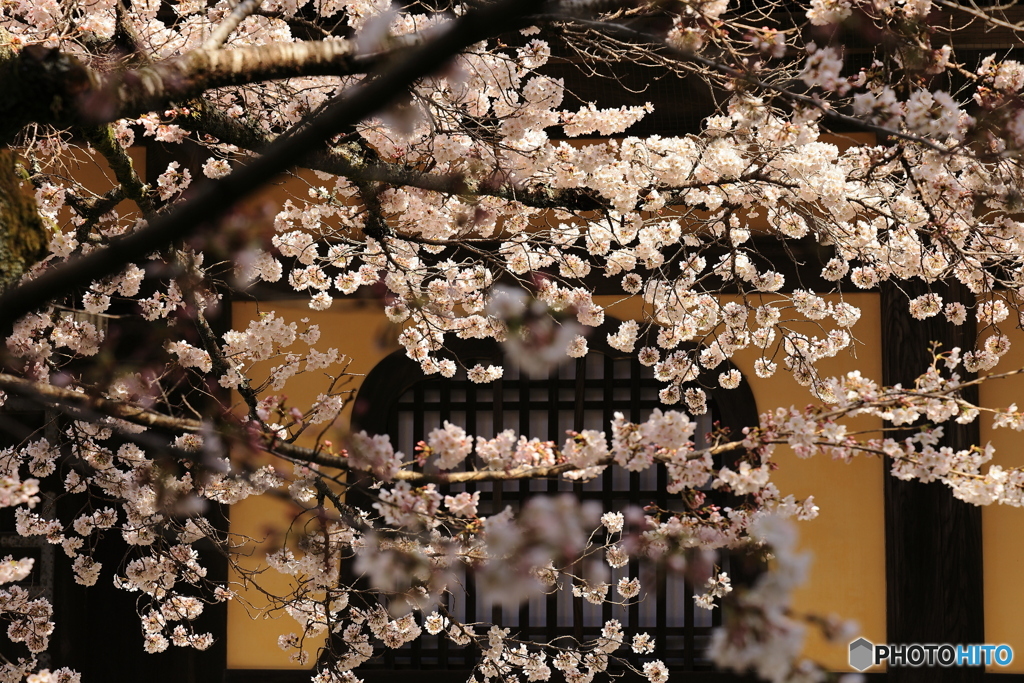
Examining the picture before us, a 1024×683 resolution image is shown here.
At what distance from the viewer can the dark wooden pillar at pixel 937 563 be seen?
4.48 meters

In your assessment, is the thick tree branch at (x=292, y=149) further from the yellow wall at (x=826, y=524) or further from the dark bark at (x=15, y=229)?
the yellow wall at (x=826, y=524)

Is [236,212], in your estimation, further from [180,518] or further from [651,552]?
[180,518]

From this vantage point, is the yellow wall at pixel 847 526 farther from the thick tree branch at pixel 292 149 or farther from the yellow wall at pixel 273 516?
the thick tree branch at pixel 292 149

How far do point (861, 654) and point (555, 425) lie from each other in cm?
216

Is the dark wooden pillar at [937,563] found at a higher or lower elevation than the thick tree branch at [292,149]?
lower

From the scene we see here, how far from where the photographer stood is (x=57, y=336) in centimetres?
353

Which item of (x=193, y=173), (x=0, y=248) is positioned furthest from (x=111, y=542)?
(x=0, y=248)

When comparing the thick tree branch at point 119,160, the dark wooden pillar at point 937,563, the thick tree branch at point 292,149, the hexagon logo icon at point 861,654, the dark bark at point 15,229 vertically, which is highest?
the thick tree branch at point 119,160

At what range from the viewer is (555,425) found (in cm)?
491

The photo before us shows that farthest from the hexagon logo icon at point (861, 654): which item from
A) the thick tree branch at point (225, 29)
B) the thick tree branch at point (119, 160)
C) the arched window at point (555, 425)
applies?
the thick tree branch at point (225, 29)

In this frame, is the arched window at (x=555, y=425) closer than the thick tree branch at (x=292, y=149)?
No
